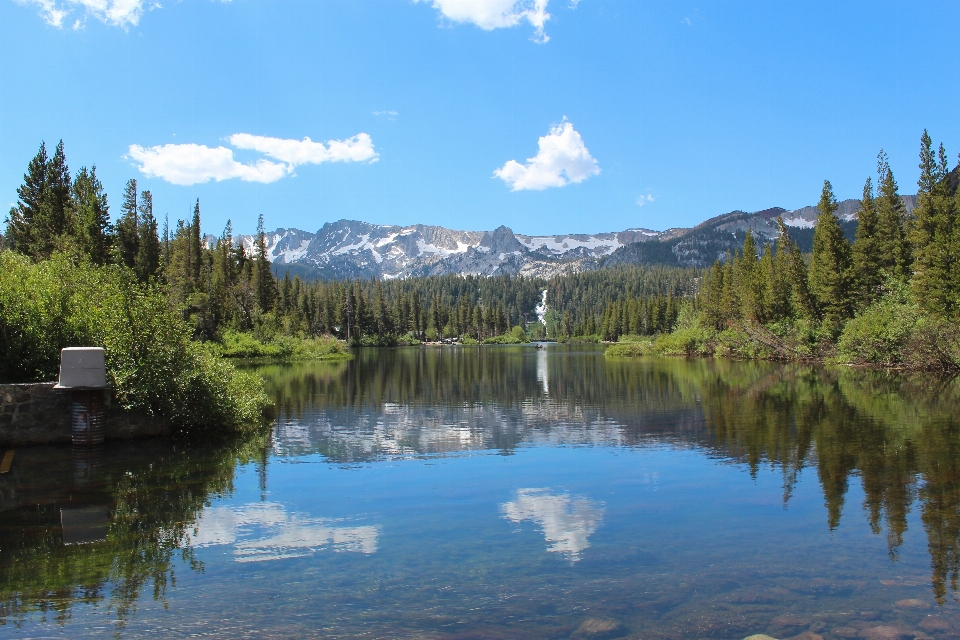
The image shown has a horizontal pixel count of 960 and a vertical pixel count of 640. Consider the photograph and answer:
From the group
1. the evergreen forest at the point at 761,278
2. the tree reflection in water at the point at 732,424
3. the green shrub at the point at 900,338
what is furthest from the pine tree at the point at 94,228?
the green shrub at the point at 900,338

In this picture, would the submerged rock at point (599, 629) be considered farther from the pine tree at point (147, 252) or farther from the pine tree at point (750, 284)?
the pine tree at point (750, 284)

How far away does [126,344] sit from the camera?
20734mm

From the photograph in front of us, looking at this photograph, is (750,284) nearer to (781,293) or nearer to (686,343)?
(781,293)

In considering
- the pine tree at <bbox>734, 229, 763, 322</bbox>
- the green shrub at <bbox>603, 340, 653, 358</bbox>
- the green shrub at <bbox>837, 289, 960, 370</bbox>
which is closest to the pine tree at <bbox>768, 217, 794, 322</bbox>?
the pine tree at <bbox>734, 229, 763, 322</bbox>

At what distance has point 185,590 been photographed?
875 centimetres

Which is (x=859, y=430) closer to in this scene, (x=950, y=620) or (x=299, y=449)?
(x=950, y=620)

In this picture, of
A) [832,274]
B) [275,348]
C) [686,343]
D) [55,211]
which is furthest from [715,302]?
[55,211]

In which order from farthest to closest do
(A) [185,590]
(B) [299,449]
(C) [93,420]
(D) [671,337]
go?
(D) [671,337] → (B) [299,449] → (C) [93,420] → (A) [185,590]

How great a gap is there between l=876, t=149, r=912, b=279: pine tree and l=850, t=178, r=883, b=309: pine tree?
1.91 feet

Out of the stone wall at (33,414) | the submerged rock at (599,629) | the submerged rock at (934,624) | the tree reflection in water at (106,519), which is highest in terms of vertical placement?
the stone wall at (33,414)

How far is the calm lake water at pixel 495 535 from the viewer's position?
787 centimetres

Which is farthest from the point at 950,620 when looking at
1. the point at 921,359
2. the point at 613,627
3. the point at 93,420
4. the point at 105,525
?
the point at 921,359

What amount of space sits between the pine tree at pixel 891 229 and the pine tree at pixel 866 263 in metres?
0.58

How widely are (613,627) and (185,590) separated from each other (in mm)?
5780
